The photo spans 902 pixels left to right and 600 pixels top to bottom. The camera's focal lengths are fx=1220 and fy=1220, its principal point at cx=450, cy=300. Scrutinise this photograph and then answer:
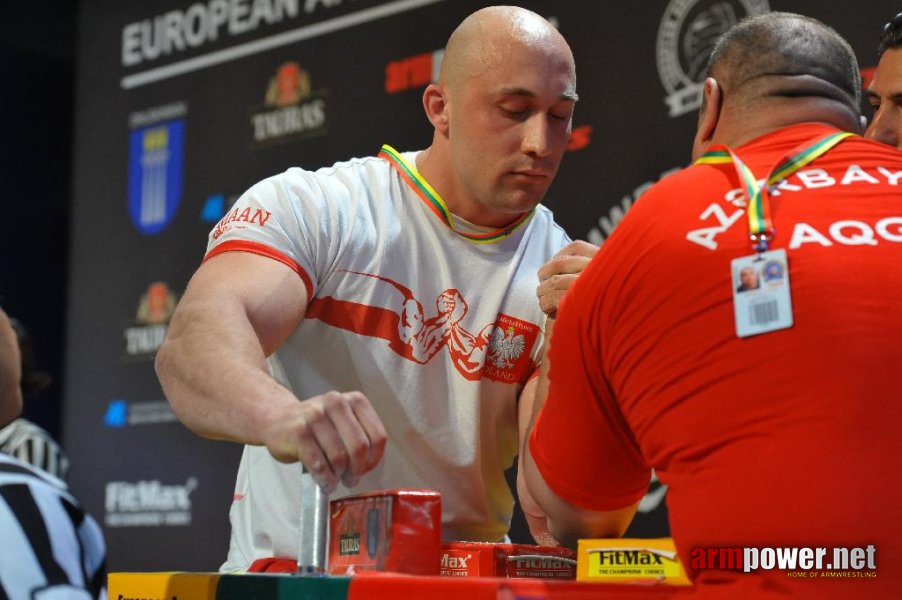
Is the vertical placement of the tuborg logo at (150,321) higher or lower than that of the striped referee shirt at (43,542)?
higher

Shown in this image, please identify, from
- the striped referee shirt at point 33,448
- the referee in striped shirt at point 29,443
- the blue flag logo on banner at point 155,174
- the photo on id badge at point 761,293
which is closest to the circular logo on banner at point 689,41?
the photo on id badge at point 761,293

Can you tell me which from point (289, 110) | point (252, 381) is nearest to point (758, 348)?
point (252, 381)

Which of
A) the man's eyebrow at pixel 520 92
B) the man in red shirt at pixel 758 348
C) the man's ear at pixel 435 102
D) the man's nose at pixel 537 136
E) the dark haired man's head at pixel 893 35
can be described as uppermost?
the dark haired man's head at pixel 893 35

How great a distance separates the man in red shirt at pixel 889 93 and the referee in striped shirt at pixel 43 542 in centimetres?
146

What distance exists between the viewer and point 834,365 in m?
1.04

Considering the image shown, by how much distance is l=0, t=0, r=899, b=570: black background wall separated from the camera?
9.86ft

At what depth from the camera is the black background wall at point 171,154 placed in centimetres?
301

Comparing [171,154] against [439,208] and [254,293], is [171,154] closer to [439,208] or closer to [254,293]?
Result: [439,208]

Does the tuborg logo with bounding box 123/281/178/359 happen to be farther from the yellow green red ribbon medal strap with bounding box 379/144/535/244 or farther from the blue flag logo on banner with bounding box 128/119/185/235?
the yellow green red ribbon medal strap with bounding box 379/144/535/244

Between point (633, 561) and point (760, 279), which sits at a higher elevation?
point (760, 279)

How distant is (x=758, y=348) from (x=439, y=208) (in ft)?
2.88

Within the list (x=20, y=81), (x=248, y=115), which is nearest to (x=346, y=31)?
(x=248, y=115)

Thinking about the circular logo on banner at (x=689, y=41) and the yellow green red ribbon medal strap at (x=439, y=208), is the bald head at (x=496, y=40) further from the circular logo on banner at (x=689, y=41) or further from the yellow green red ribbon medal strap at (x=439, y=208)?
the circular logo on banner at (x=689, y=41)

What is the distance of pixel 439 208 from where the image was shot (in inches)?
74.1
